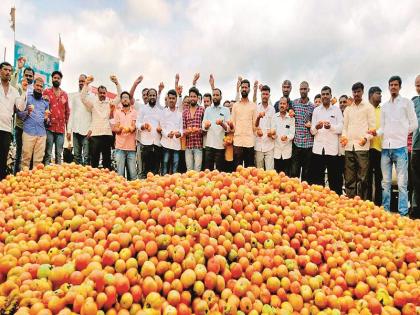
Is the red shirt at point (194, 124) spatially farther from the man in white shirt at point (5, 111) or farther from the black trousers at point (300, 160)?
the man in white shirt at point (5, 111)

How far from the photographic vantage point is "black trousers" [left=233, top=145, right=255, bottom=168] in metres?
7.73

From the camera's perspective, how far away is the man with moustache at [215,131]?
7902 millimetres

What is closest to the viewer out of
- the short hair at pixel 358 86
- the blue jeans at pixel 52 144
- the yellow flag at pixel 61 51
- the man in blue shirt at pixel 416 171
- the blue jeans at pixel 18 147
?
the man in blue shirt at pixel 416 171

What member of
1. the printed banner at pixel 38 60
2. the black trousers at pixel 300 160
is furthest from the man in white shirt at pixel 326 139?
the printed banner at pixel 38 60

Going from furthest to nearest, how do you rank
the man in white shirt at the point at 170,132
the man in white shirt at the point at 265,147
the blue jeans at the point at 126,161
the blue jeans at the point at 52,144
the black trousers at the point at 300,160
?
the man in white shirt at the point at 170,132 → the blue jeans at the point at 126,161 → the blue jeans at the point at 52,144 → the man in white shirt at the point at 265,147 → the black trousers at the point at 300,160

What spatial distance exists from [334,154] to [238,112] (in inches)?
89.6

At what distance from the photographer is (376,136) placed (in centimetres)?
704

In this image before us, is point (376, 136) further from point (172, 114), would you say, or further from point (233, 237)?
point (233, 237)

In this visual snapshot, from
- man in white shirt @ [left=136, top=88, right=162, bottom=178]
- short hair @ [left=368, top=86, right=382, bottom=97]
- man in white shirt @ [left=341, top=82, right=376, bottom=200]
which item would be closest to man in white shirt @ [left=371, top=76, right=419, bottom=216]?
man in white shirt @ [left=341, top=82, right=376, bottom=200]

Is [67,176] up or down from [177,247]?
up

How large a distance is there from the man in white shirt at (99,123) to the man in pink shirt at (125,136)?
279 mm

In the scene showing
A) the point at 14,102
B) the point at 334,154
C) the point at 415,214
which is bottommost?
the point at 415,214

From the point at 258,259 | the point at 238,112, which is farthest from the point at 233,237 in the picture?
the point at 238,112

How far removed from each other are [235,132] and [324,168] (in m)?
2.11
